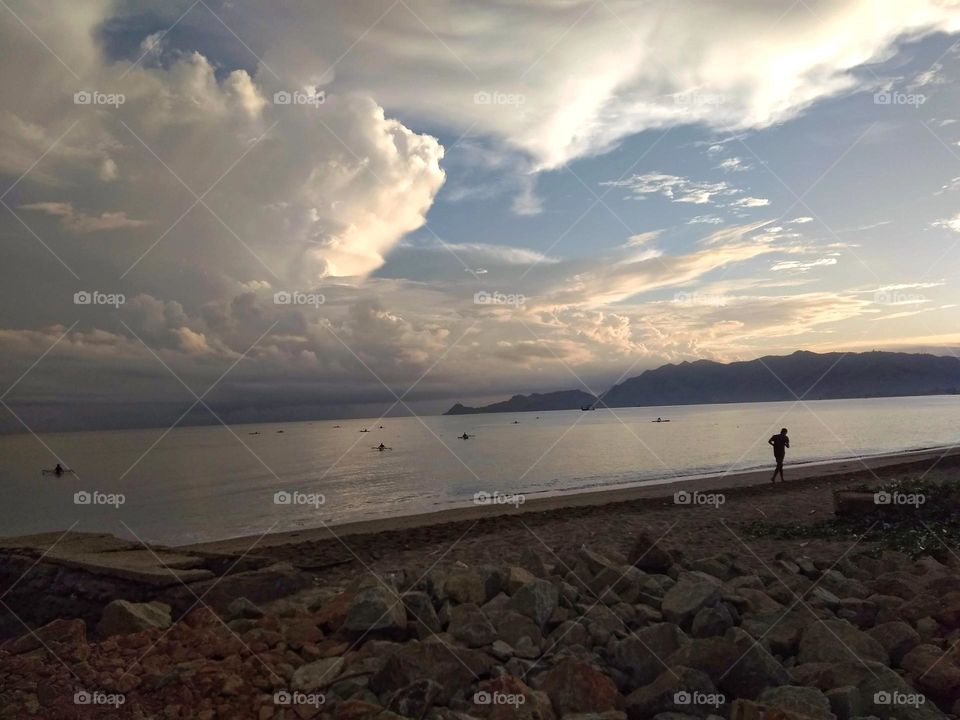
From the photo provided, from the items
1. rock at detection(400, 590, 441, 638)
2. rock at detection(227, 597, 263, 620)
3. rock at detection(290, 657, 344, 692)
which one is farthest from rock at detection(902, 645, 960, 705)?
rock at detection(227, 597, 263, 620)

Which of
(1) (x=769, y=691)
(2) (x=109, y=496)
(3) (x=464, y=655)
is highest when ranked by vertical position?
(2) (x=109, y=496)

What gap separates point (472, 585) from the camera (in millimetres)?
8883

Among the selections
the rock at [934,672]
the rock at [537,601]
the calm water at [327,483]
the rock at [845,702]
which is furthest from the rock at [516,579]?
the calm water at [327,483]

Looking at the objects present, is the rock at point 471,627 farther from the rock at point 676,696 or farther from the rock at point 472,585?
the rock at point 676,696

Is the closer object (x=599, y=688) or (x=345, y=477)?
(x=599, y=688)

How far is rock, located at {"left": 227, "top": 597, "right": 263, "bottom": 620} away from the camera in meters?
8.51

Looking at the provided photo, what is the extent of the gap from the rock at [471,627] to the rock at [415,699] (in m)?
1.16

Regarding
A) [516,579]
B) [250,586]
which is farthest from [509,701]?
[250,586]

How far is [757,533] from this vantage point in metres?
16.1

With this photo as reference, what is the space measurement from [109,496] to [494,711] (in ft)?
170

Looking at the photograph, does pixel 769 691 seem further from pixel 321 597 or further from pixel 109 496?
pixel 109 496

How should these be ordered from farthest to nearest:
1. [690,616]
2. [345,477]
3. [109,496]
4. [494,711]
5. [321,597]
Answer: [345,477], [109,496], [321,597], [690,616], [494,711]

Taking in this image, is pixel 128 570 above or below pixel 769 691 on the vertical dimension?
above

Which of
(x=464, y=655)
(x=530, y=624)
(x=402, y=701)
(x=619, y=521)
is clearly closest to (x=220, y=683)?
(x=402, y=701)
